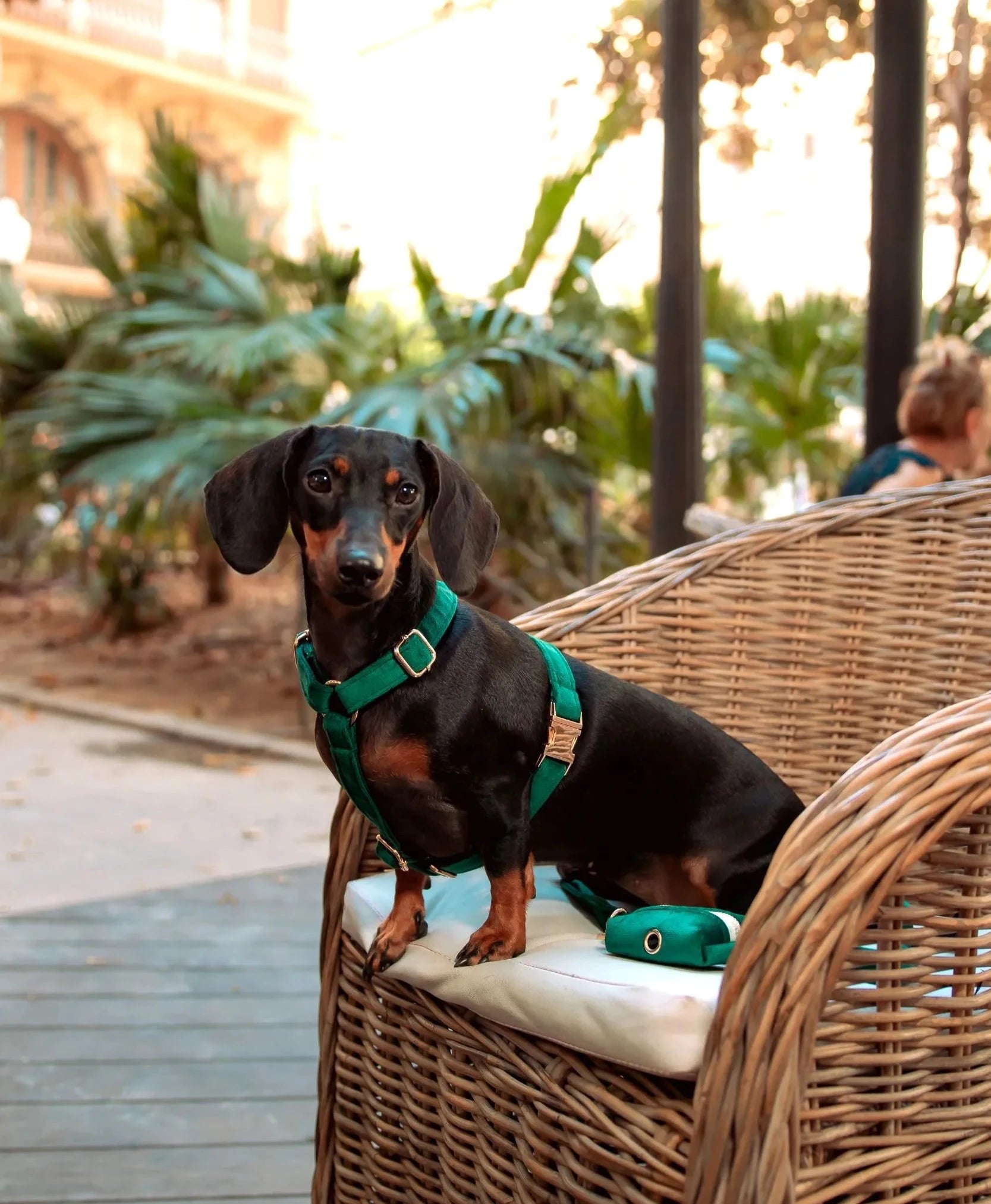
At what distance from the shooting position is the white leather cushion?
44.7 inches

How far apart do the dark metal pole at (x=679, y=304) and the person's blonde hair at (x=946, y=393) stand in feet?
2.51

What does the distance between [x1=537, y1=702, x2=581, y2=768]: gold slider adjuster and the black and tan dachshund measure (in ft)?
0.04

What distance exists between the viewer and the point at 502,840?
138 centimetres

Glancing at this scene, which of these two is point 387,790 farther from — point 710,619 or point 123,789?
point 123,789

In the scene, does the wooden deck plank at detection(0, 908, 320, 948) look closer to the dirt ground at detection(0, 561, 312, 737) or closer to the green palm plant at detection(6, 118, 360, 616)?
the green palm plant at detection(6, 118, 360, 616)

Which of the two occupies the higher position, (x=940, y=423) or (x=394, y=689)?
(x=940, y=423)

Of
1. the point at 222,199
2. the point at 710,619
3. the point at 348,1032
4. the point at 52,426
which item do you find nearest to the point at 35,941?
the point at 348,1032

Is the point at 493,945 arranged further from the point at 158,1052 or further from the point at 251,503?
the point at 158,1052

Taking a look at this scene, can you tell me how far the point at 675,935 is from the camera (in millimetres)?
1275

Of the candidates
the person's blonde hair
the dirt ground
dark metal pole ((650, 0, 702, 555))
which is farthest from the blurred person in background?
the dirt ground

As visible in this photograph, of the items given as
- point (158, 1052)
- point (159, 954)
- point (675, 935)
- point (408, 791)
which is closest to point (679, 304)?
point (159, 954)

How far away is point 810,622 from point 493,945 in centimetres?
78

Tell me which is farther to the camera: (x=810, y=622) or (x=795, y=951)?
(x=810, y=622)

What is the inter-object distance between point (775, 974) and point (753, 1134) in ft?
0.42
